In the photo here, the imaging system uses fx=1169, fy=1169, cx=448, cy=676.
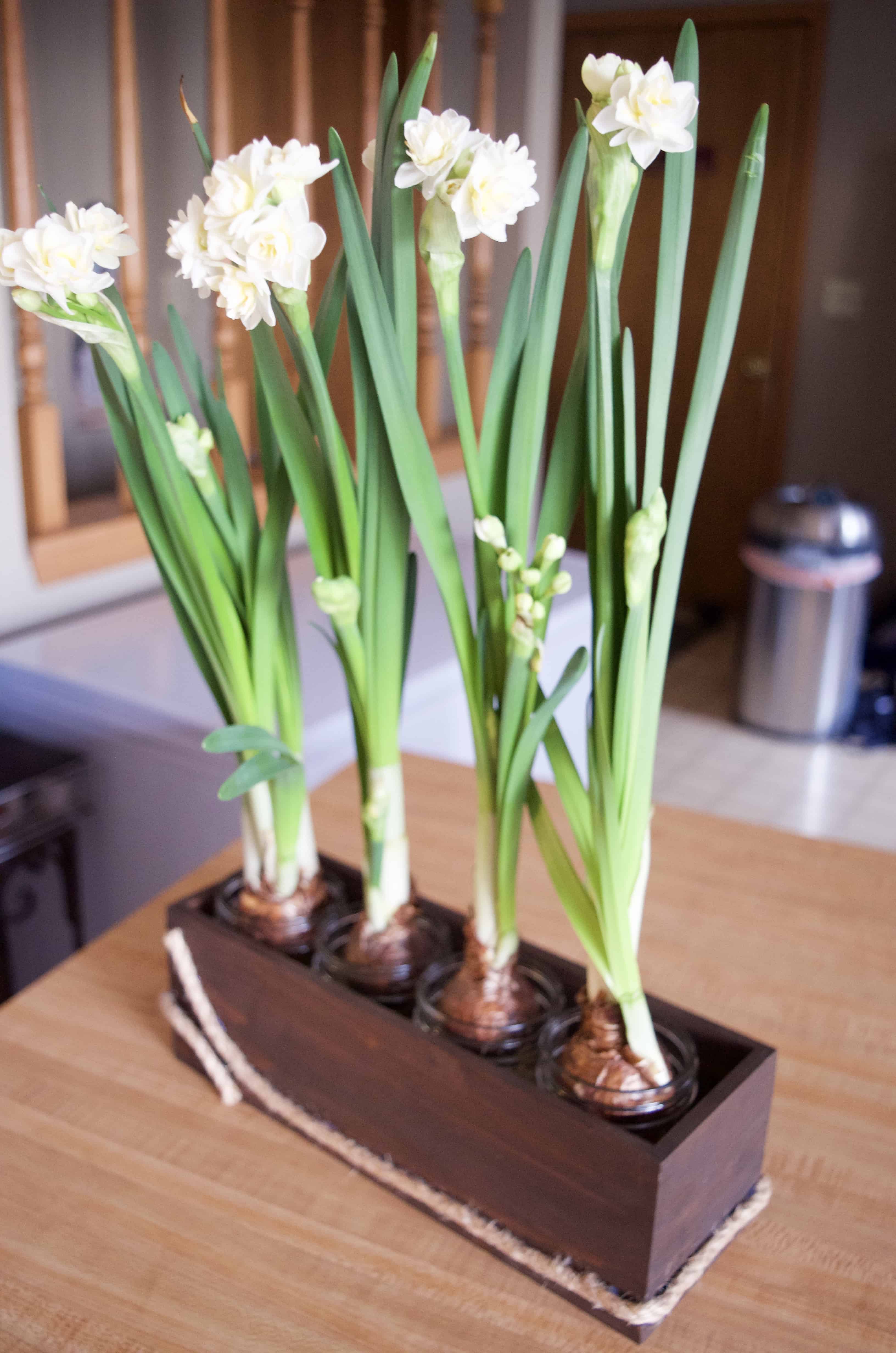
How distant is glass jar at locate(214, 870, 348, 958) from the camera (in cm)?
80

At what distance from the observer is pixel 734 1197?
27.1 inches

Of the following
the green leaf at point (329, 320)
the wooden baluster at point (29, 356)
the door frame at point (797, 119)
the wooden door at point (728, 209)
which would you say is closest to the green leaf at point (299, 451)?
the green leaf at point (329, 320)

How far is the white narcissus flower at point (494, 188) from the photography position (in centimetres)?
50

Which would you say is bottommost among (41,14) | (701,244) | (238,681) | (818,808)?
(818,808)

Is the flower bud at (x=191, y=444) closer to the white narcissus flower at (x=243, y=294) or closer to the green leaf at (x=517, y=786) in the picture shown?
the white narcissus flower at (x=243, y=294)

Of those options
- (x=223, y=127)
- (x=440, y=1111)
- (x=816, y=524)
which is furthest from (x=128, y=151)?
(x=816, y=524)

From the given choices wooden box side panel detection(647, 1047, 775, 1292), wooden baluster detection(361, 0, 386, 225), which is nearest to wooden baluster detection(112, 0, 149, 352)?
wooden baluster detection(361, 0, 386, 225)

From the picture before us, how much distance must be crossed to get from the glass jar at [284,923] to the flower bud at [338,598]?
0.24 metres

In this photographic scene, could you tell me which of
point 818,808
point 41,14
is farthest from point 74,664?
point 818,808

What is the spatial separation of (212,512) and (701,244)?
14.1ft

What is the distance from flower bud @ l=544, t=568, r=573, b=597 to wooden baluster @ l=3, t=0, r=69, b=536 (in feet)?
4.50

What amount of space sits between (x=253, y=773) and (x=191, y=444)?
0.63ft

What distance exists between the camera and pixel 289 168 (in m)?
0.52

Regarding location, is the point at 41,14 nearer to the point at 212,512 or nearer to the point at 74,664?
the point at 74,664
